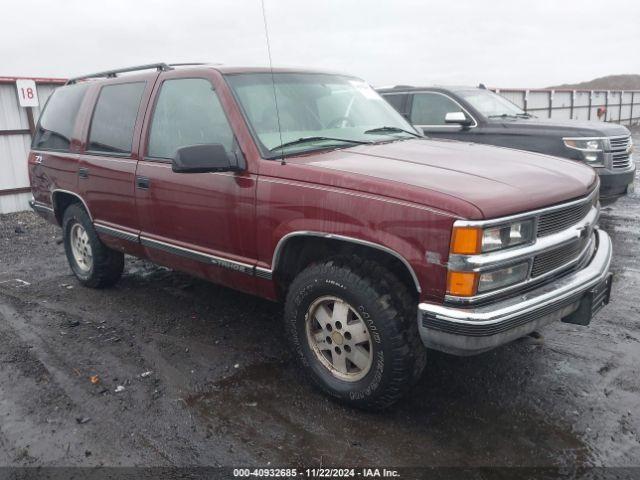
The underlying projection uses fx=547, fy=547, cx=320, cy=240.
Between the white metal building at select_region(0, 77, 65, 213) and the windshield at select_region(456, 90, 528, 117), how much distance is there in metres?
7.30

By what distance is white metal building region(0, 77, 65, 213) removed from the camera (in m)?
9.48

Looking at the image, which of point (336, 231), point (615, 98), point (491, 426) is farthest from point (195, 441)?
point (615, 98)

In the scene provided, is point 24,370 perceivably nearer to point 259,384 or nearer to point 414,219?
point 259,384

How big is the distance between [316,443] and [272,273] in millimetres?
1032

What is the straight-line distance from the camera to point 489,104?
314 inches

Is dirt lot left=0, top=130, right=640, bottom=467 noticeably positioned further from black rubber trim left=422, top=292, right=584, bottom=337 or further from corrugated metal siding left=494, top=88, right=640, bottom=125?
corrugated metal siding left=494, top=88, right=640, bottom=125

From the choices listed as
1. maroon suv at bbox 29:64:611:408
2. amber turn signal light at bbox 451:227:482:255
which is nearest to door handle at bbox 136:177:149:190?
maroon suv at bbox 29:64:611:408

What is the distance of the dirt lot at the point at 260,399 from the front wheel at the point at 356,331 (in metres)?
0.19

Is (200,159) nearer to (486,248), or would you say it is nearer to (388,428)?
(486,248)

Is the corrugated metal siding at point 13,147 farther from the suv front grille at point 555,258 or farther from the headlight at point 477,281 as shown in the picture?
the suv front grille at point 555,258

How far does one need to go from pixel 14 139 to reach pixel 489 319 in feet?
31.7

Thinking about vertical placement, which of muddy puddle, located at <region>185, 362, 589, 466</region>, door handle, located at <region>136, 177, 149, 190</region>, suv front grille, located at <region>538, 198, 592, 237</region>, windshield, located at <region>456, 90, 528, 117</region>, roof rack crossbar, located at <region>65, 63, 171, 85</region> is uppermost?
roof rack crossbar, located at <region>65, 63, 171, 85</region>

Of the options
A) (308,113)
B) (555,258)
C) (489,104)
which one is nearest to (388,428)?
(555,258)

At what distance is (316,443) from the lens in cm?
285
